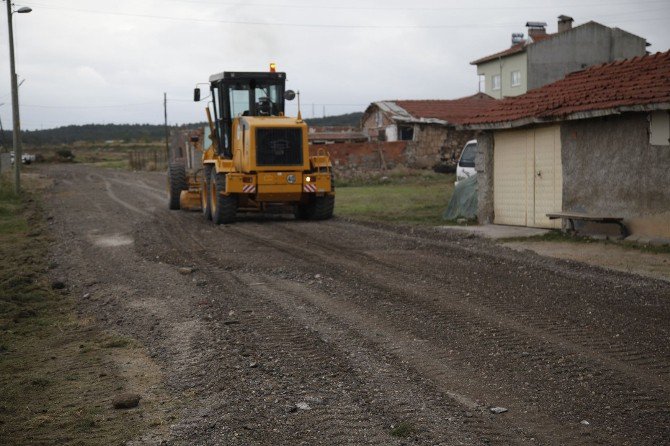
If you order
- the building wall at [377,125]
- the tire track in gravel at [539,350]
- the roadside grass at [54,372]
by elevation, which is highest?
the building wall at [377,125]

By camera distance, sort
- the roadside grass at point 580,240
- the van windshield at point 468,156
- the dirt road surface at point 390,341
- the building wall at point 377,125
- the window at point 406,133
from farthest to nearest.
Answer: the building wall at point 377,125, the window at point 406,133, the van windshield at point 468,156, the roadside grass at point 580,240, the dirt road surface at point 390,341

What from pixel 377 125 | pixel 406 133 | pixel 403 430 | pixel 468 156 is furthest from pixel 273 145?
pixel 377 125

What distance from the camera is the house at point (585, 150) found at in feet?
46.5

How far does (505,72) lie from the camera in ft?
185

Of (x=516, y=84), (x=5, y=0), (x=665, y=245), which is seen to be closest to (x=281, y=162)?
(x=665, y=245)

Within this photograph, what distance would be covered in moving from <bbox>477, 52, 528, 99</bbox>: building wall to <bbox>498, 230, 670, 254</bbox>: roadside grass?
37.0m

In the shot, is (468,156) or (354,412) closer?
(354,412)

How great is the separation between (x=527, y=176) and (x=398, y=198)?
9803 millimetres

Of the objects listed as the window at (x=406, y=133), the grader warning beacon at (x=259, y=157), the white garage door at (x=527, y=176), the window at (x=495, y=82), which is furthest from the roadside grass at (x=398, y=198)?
the window at (x=495, y=82)

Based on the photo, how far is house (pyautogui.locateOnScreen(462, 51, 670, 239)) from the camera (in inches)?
558

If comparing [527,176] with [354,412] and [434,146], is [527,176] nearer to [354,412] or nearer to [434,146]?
[354,412]

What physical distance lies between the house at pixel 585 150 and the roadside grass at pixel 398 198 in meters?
2.11

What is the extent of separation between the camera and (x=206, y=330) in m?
8.41

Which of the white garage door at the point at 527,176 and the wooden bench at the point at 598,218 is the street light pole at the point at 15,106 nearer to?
the white garage door at the point at 527,176
